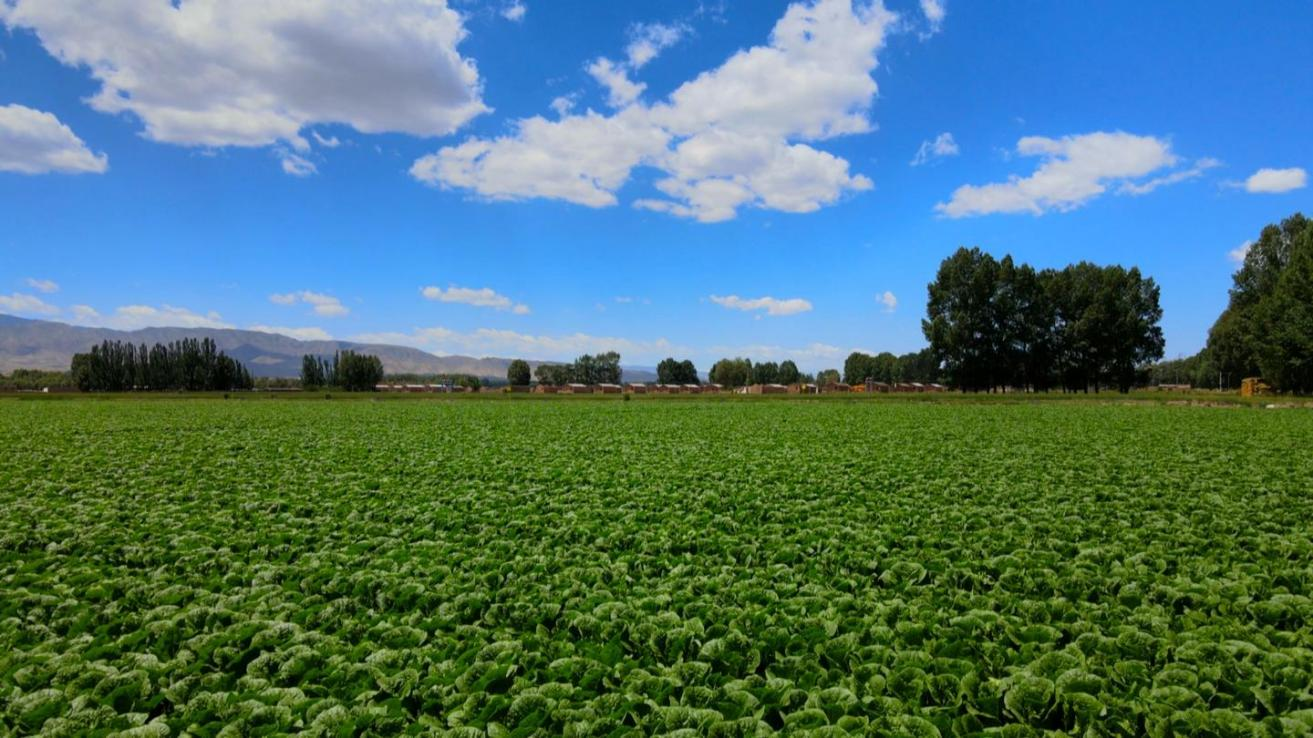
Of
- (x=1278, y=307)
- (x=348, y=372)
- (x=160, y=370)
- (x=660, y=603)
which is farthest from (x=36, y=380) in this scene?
(x=1278, y=307)

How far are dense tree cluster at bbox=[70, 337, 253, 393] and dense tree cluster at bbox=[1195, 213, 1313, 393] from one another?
511 ft

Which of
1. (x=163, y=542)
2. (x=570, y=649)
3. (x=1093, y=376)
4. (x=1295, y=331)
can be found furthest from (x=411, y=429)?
(x=1093, y=376)

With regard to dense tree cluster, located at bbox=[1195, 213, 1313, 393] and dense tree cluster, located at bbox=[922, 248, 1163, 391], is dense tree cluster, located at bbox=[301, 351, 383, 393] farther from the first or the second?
dense tree cluster, located at bbox=[1195, 213, 1313, 393]

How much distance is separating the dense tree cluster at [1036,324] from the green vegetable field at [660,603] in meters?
64.1

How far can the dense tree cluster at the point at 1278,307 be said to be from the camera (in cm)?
5112

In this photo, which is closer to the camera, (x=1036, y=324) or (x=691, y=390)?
(x=1036, y=324)

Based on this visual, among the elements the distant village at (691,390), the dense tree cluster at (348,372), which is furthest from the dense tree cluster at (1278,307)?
the dense tree cluster at (348,372)

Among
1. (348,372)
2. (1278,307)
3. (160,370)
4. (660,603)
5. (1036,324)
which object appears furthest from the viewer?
(348,372)

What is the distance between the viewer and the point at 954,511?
10.6m

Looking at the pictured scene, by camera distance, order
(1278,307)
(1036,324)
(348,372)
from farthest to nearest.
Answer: (348,372) → (1036,324) → (1278,307)

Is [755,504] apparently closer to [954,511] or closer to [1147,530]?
[954,511]

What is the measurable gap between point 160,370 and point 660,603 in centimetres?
17137

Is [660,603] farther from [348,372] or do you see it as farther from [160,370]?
[160,370]

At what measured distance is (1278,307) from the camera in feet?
177
